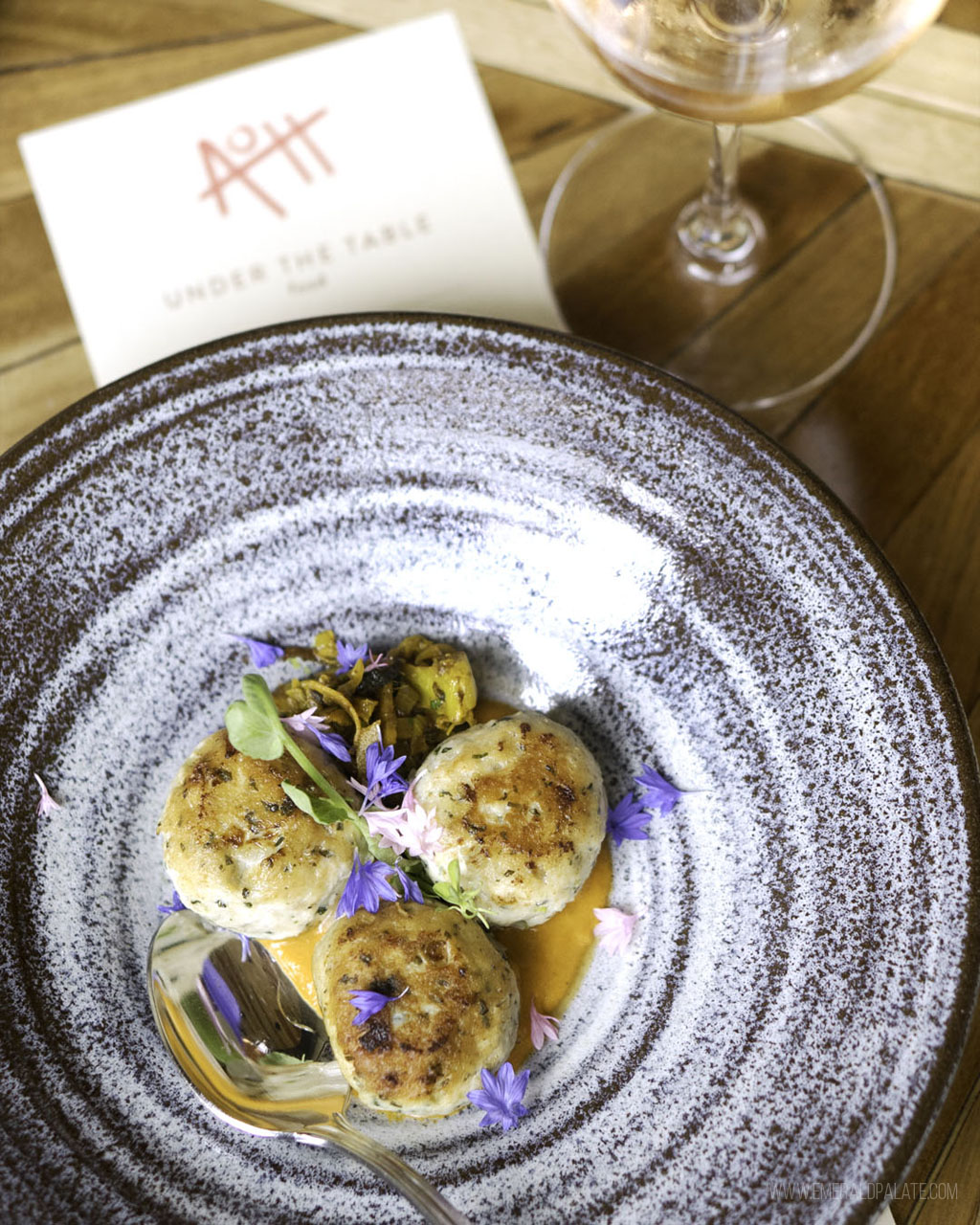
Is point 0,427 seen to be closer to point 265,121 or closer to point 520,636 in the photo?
point 265,121

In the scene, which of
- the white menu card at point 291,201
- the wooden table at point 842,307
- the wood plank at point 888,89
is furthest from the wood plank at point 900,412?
the white menu card at point 291,201

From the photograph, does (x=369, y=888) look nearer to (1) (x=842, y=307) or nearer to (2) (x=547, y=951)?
(2) (x=547, y=951)

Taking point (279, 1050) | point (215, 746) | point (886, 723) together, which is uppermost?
point (215, 746)

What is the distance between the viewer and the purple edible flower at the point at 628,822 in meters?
0.92

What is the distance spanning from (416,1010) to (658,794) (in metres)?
0.27

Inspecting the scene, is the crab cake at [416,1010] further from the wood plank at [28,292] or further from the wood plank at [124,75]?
the wood plank at [124,75]

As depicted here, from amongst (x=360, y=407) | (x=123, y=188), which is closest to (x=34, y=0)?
(x=123, y=188)

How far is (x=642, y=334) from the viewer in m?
1.13

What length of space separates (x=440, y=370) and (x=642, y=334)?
29 cm

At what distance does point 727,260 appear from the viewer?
1.14 meters

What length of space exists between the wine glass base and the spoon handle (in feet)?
2.48

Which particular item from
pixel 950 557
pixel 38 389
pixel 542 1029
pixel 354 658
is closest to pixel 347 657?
pixel 354 658

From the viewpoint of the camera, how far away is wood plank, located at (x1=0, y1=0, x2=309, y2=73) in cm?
124

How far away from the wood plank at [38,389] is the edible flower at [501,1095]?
779 millimetres
